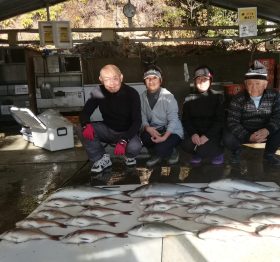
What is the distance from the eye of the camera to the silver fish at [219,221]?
2.46m

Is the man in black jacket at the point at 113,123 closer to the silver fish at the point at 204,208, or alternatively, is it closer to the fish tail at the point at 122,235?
the silver fish at the point at 204,208

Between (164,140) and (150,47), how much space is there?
821 centimetres

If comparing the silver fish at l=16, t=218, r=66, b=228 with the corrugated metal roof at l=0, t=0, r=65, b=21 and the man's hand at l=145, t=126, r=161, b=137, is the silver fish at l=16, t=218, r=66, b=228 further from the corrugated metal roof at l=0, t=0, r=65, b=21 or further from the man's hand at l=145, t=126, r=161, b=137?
the corrugated metal roof at l=0, t=0, r=65, b=21

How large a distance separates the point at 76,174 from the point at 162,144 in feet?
3.59

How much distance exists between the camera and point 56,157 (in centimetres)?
503

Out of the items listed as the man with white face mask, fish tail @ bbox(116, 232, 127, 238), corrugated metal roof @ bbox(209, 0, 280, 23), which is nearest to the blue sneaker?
the man with white face mask

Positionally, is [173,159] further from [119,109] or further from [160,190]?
[160,190]

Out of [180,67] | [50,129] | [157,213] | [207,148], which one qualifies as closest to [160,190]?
[157,213]

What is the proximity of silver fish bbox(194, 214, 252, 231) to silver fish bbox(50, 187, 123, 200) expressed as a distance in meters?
0.95

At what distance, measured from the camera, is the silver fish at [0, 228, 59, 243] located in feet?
7.85

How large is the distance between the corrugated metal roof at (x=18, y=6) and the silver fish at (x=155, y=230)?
6.14 m

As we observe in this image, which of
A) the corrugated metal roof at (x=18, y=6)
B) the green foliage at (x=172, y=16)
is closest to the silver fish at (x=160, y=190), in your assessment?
the corrugated metal roof at (x=18, y=6)

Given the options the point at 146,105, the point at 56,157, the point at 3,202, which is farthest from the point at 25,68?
the point at 3,202

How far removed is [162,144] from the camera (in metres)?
4.24
